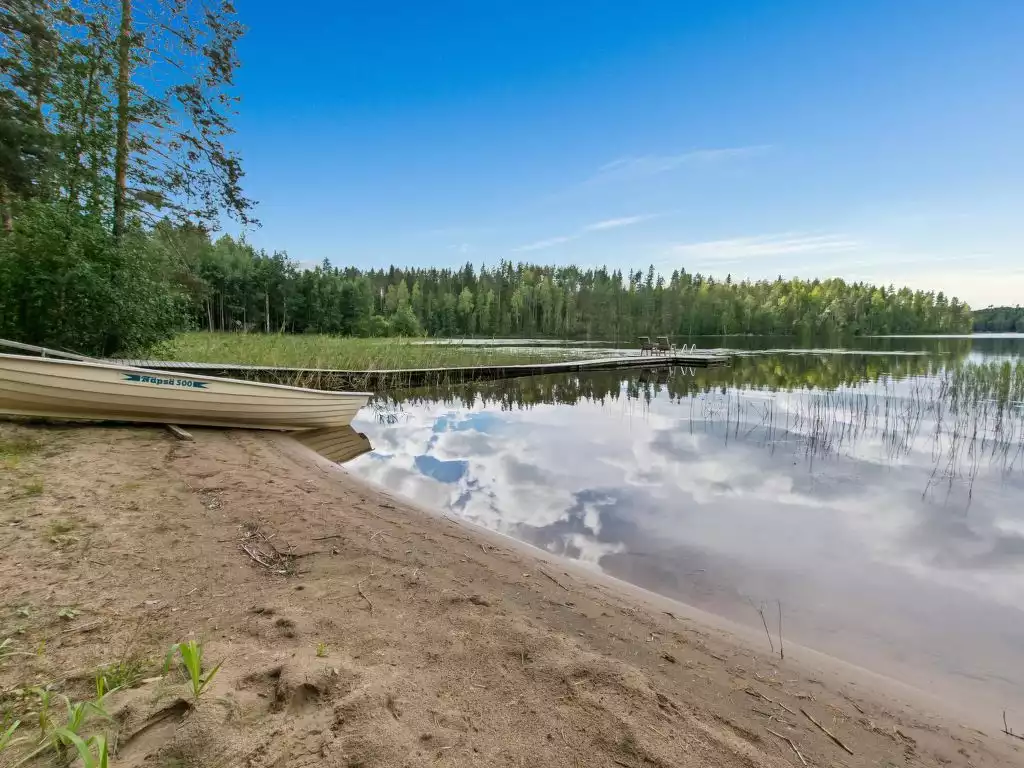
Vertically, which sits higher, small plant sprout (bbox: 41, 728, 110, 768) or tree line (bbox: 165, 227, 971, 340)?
tree line (bbox: 165, 227, 971, 340)

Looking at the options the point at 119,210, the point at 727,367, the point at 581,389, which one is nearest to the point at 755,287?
the point at 727,367

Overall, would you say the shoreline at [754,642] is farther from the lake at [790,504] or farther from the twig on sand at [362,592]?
the twig on sand at [362,592]

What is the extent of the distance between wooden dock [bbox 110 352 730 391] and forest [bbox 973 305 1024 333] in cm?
13782

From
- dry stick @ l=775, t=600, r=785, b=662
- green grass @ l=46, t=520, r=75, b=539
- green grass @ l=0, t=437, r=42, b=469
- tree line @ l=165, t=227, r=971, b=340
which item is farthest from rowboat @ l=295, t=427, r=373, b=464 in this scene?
tree line @ l=165, t=227, r=971, b=340

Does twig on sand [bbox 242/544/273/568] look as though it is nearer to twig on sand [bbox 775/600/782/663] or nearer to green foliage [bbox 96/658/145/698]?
green foliage [bbox 96/658/145/698]

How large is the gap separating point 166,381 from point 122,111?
7.63 metres

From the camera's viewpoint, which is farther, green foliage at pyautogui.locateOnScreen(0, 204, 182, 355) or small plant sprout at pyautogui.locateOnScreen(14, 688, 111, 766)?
green foliage at pyautogui.locateOnScreen(0, 204, 182, 355)

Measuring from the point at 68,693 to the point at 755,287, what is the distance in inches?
4689

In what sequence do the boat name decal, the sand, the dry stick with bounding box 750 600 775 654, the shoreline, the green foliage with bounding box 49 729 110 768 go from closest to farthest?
the green foliage with bounding box 49 729 110 768 → the sand → the shoreline → the dry stick with bounding box 750 600 775 654 → the boat name decal

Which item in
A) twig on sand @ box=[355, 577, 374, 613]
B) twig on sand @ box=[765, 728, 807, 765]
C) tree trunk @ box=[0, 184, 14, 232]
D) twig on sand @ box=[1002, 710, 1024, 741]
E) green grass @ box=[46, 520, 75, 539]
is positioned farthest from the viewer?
tree trunk @ box=[0, 184, 14, 232]

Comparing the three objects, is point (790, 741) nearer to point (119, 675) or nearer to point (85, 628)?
point (119, 675)

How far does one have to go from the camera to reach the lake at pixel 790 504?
3.48 metres

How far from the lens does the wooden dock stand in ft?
33.1

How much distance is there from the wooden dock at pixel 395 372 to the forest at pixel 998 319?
13782 cm
